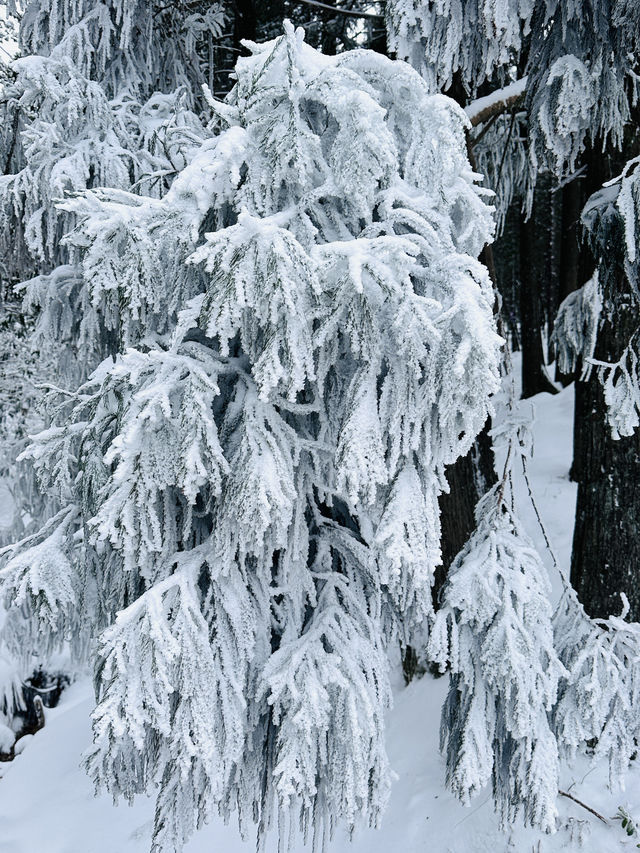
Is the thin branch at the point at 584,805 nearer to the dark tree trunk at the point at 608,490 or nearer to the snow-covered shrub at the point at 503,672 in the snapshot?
the snow-covered shrub at the point at 503,672

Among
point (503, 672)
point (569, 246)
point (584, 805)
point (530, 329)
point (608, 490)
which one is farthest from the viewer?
point (530, 329)

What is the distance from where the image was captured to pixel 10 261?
209 inches

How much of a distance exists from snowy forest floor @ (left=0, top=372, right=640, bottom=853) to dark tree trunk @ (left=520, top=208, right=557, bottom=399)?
2.42m

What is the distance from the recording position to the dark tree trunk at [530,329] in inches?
422

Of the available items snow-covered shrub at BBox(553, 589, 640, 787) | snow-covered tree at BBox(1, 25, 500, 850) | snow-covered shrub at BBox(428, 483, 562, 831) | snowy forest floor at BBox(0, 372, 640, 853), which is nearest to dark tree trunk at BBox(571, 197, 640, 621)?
snow-covered shrub at BBox(553, 589, 640, 787)

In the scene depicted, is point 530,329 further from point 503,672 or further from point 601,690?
point 503,672

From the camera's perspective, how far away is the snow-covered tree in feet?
7.93

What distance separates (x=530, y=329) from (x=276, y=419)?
29.8 ft

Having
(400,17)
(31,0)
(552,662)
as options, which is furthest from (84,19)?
(552,662)

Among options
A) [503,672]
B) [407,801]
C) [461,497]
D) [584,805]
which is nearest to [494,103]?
[461,497]

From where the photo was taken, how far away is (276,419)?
269cm

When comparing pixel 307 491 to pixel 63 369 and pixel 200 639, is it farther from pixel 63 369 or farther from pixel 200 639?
pixel 63 369

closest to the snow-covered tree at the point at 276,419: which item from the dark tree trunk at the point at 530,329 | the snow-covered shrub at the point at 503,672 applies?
the snow-covered shrub at the point at 503,672

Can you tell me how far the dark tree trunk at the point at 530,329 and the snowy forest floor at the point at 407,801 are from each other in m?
2.42
